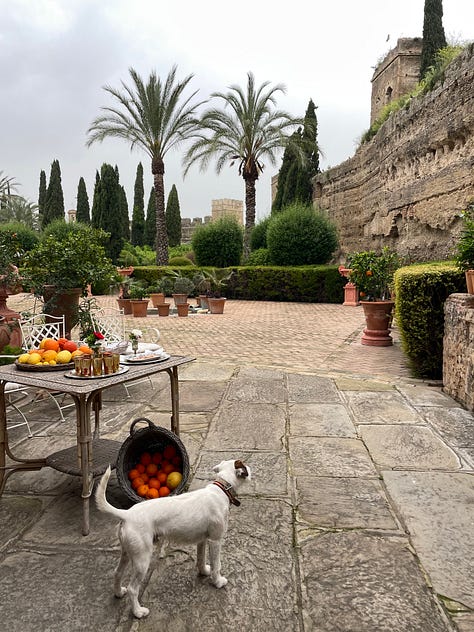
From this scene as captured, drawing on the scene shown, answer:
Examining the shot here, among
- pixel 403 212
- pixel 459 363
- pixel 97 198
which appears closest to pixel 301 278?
pixel 403 212

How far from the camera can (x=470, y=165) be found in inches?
460

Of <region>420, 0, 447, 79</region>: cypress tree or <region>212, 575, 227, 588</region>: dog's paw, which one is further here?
<region>420, 0, 447, 79</region>: cypress tree

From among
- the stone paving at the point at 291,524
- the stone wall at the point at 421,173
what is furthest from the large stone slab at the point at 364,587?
the stone wall at the point at 421,173

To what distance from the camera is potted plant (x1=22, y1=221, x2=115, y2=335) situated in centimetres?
570

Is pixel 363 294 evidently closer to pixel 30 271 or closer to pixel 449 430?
pixel 449 430

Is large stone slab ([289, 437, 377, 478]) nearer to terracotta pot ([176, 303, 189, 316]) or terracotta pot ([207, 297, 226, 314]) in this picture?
terracotta pot ([176, 303, 189, 316])

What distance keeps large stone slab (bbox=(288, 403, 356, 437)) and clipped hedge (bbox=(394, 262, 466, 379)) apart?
5.33 feet

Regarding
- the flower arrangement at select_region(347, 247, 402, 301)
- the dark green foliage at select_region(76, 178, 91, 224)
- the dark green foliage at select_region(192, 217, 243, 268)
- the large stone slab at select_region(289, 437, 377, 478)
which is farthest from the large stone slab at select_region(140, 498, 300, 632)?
the dark green foliage at select_region(76, 178, 91, 224)

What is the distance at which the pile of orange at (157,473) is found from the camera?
7.43 ft

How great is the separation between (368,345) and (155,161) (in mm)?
14869

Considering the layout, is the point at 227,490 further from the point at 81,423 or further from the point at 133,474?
the point at 81,423

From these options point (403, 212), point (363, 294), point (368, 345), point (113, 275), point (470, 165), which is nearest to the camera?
point (113, 275)

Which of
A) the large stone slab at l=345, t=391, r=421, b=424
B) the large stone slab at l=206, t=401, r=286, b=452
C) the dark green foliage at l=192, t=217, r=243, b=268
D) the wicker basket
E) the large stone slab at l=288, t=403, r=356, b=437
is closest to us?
the wicker basket

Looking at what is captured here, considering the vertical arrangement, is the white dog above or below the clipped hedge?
below
